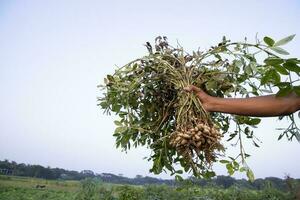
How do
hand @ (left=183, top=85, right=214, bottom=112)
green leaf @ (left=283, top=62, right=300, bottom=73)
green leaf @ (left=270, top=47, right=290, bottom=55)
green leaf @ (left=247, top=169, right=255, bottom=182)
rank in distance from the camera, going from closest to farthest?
green leaf @ (left=283, top=62, right=300, bottom=73) → green leaf @ (left=270, top=47, right=290, bottom=55) → hand @ (left=183, top=85, right=214, bottom=112) → green leaf @ (left=247, top=169, right=255, bottom=182)

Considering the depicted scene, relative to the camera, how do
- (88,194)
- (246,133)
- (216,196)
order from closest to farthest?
(246,133) < (216,196) < (88,194)

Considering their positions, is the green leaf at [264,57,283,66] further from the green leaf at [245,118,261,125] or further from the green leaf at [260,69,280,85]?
the green leaf at [245,118,261,125]

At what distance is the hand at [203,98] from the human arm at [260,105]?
0.6 inches

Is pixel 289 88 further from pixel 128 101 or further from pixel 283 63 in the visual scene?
pixel 128 101

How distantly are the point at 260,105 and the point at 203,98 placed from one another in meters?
0.28

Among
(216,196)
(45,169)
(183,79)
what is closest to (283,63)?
(183,79)

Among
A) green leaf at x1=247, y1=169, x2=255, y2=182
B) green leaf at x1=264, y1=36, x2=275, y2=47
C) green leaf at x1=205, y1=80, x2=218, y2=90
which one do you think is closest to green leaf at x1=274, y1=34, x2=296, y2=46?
green leaf at x1=264, y1=36, x2=275, y2=47

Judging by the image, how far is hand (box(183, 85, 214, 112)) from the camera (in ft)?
5.06

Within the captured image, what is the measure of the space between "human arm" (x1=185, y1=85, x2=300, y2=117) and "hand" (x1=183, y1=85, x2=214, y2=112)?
2 cm

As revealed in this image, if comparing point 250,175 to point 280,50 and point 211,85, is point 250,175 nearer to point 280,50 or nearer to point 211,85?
point 211,85

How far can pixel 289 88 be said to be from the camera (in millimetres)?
1198

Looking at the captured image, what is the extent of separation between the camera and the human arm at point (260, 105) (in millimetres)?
1368

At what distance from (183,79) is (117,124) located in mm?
451

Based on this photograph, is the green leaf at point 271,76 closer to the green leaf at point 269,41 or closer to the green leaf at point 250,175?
the green leaf at point 269,41
